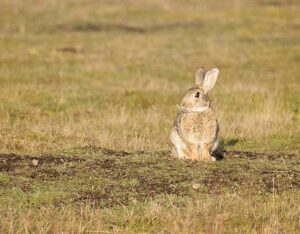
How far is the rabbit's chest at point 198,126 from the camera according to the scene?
1262 centimetres

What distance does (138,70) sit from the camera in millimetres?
29297

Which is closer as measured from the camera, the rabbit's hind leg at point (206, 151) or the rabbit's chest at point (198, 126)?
the rabbit's chest at point (198, 126)

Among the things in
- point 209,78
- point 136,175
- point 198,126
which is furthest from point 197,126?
point 136,175

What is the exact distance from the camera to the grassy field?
33.5 ft

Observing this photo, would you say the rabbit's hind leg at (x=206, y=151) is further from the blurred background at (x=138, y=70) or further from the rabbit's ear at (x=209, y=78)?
the blurred background at (x=138, y=70)

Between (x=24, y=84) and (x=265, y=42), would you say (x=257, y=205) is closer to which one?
(x=24, y=84)

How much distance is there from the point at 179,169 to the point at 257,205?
185cm

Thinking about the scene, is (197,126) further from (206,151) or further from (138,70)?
(138,70)

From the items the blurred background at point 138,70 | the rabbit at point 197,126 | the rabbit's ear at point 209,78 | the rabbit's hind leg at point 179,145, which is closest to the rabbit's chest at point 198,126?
the rabbit at point 197,126

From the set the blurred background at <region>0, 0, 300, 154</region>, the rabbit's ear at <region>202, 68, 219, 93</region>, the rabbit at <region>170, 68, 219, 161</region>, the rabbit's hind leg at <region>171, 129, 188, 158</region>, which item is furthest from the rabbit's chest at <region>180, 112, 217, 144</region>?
the blurred background at <region>0, 0, 300, 154</region>

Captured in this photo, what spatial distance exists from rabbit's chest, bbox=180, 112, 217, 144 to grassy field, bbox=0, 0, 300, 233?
0.41 m

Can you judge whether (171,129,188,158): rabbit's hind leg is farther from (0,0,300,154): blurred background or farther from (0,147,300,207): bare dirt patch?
(0,0,300,154): blurred background

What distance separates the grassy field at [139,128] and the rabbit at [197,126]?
30 cm

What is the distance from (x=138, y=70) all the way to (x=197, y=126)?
16807mm
